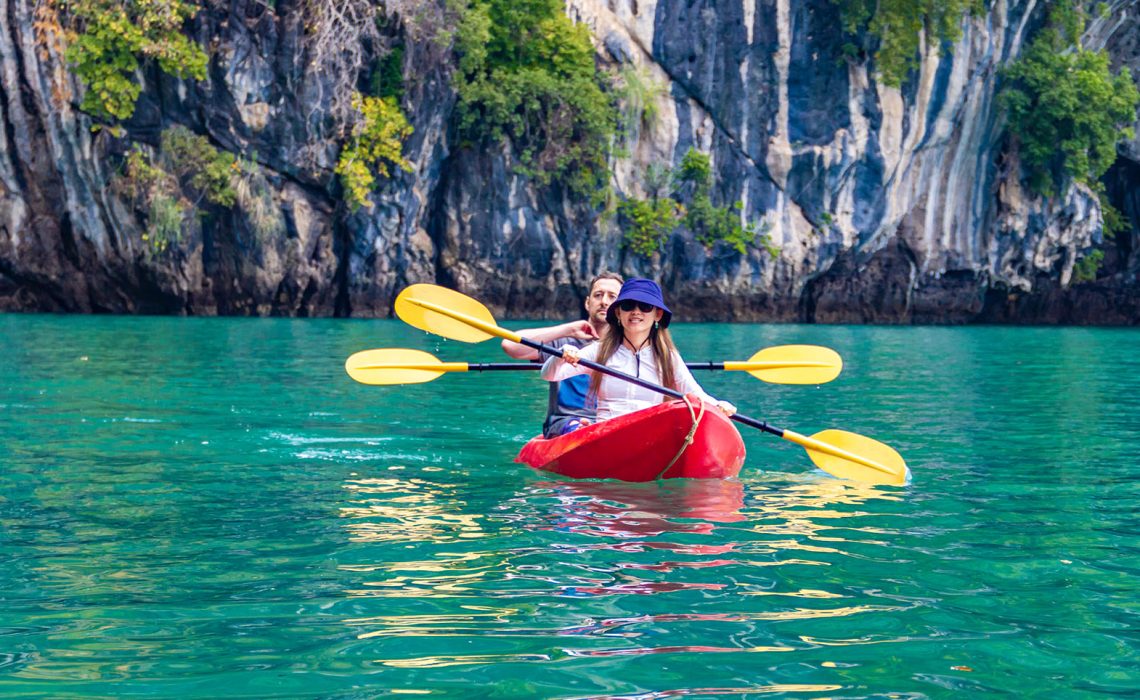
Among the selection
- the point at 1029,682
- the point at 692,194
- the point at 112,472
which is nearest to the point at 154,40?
the point at 692,194

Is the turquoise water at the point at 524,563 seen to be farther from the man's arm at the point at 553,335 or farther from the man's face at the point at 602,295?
the man's face at the point at 602,295

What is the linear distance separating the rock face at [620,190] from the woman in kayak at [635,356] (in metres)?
20.6

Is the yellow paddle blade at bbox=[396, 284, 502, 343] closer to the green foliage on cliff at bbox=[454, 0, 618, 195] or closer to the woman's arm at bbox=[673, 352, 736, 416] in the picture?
the woman's arm at bbox=[673, 352, 736, 416]

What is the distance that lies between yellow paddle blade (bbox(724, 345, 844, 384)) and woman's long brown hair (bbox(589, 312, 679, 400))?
1.07m

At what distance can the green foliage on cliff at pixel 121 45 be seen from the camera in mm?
23703

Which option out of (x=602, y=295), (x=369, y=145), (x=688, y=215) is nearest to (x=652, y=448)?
(x=602, y=295)

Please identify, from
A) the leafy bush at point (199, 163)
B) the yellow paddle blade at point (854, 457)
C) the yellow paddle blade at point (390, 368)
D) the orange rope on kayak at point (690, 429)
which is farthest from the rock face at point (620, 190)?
the orange rope on kayak at point (690, 429)

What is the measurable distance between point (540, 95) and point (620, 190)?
3530 mm

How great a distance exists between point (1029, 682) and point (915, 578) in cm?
115

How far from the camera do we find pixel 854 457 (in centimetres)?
663

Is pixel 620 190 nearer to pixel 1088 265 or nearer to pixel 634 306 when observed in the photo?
pixel 1088 265

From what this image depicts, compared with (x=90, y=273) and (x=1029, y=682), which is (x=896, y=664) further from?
(x=90, y=273)

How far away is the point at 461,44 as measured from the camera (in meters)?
28.0

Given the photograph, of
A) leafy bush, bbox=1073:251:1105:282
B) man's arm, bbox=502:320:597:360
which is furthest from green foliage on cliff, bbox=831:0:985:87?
man's arm, bbox=502:320:597:360
